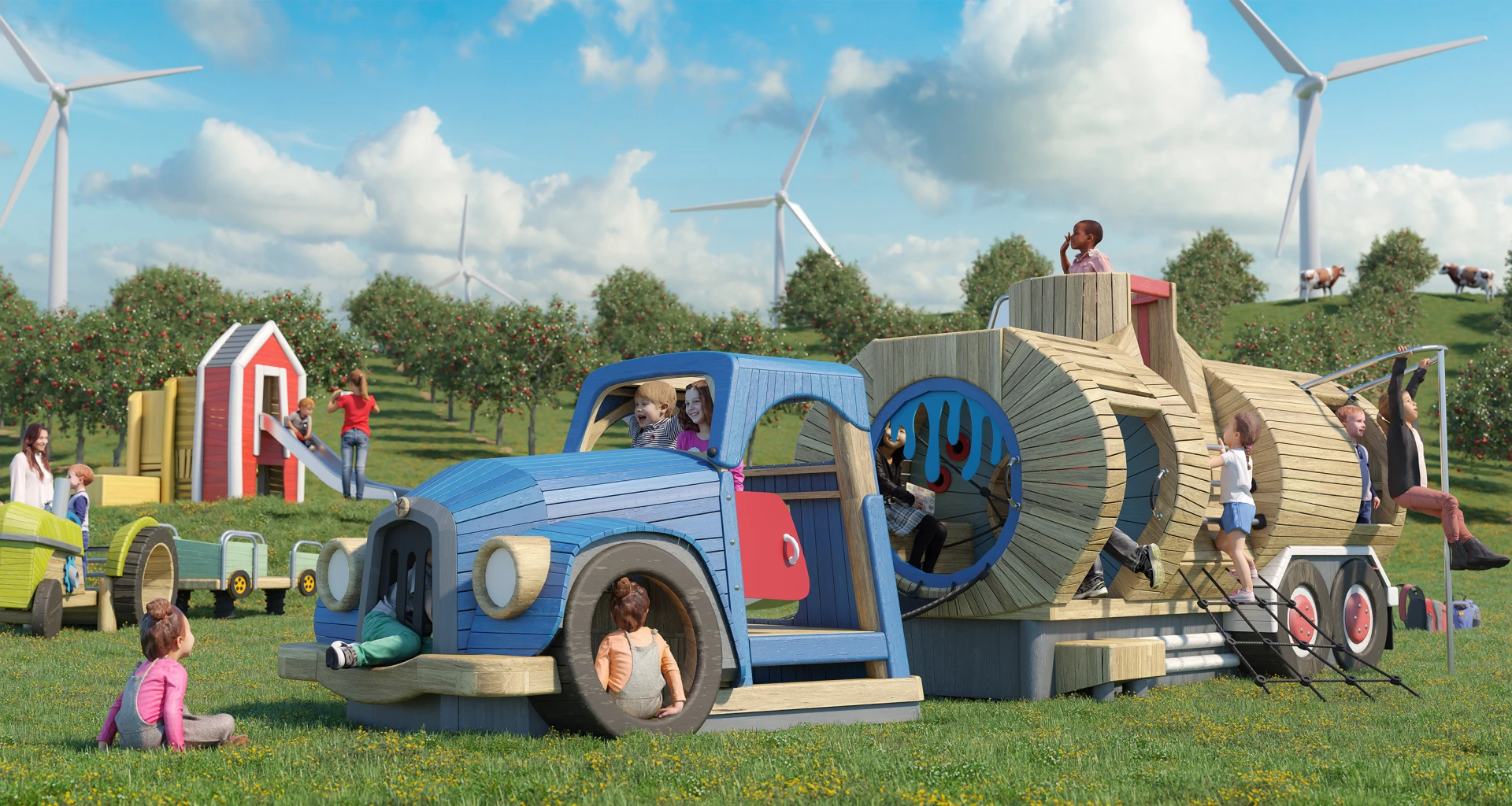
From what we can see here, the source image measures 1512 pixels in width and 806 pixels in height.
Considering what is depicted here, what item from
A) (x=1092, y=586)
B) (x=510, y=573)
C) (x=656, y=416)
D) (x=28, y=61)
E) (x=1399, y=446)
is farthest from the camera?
(x=28, y=61)

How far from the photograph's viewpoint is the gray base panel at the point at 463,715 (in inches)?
270

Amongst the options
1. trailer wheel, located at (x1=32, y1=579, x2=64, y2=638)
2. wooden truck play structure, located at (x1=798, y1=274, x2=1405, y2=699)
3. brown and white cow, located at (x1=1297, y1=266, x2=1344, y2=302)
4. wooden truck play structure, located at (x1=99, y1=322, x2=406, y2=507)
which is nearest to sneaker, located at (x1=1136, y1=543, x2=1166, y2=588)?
wooden truck play structure, located at (x1=798, y1=274, x2=1405, y2=699)

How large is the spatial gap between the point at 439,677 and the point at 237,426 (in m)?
19.3

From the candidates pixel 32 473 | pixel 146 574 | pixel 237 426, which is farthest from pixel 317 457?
pixel 32 473

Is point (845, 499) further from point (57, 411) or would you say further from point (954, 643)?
point (57, 411)

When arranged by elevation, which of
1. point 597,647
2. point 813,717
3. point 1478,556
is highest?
point 1478,556

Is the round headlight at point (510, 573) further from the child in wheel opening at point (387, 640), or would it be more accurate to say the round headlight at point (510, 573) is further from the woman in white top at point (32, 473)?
the woman in white top at point (32, 473)

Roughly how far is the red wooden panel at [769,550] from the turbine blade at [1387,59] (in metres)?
48.0

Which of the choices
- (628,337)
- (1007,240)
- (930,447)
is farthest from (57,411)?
(1007,240)

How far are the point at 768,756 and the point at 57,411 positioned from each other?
38.5 metres

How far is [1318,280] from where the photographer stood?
78938 millimetres

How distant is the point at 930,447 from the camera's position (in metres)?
11.6

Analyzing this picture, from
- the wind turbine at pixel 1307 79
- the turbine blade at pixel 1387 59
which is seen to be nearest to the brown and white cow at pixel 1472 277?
the wind turbine at pixel 1307 79

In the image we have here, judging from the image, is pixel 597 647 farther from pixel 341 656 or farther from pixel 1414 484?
pixel 1414 484
